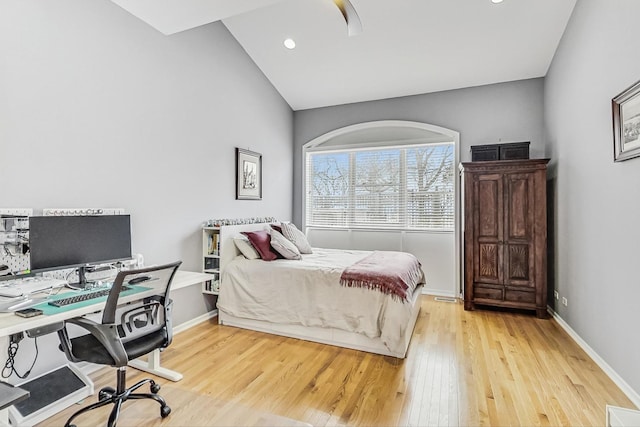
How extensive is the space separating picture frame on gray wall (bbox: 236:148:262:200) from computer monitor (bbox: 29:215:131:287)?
177cm

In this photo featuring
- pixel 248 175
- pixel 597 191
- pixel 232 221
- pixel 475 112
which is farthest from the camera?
pixel 475 112

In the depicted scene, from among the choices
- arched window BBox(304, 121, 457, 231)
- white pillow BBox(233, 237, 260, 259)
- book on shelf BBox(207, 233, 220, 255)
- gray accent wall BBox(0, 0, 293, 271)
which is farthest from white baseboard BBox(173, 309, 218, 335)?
arched window BBox(304, 121, 457, 231)

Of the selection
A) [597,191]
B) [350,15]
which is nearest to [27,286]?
[350,15]

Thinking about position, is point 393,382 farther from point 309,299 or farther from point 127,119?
point 127,119

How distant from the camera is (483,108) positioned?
14.9 feet

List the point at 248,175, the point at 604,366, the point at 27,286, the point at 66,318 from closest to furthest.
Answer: the point at 66,318, the point at 27,286, the point at 604,366, the point at 248,175

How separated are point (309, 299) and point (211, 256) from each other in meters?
1.26

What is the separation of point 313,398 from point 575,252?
9.55 ft

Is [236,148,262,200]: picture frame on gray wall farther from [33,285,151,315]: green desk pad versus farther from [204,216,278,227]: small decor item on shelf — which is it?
[33,285,151,315]: green desk pad

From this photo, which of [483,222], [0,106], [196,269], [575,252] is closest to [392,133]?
[483,222]

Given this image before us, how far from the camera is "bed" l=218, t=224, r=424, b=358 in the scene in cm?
279

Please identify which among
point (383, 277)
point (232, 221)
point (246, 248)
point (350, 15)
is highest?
point (350, 15)

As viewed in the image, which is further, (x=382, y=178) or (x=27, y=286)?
(x=382, y=178)

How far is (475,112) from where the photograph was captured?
460 centimetres
